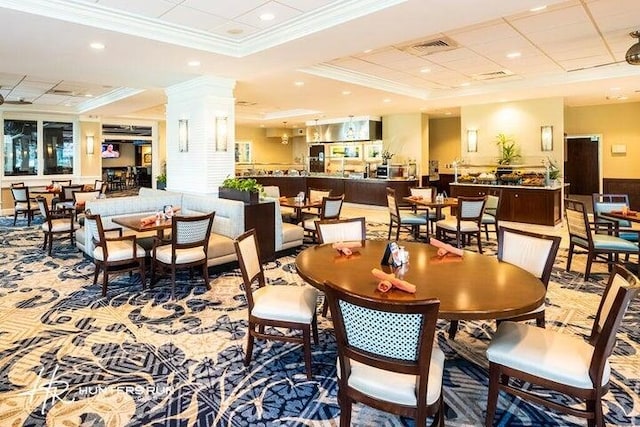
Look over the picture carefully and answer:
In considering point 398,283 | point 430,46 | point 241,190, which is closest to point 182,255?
point 241,190

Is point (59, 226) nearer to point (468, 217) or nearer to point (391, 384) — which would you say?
point (468, 217)

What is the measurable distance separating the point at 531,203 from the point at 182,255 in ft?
24.7

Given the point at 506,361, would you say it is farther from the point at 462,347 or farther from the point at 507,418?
the point at 462,347

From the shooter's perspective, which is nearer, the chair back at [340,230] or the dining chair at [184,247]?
the chair back at [340,230]

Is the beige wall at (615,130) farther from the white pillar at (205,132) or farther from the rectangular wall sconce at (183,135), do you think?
the rectangular wall sconce at (183,135)

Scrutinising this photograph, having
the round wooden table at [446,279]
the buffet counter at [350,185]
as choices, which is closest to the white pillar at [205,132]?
the round wooden table at [446,279]

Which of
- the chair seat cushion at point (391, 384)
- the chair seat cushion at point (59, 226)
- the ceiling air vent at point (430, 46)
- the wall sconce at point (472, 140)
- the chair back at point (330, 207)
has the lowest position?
the chair seat cushion at point (391, 384)

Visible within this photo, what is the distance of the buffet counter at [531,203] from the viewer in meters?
8.89

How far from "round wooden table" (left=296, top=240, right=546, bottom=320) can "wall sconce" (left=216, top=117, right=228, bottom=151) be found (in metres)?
4.49

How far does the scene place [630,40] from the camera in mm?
5953

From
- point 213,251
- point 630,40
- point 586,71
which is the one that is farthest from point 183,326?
point 586,71

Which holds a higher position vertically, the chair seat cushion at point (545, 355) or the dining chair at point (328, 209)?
the dining chair at point (328, 209)

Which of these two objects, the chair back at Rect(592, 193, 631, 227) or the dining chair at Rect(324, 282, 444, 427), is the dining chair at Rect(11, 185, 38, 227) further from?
the chair back at Rect(592, 193, 631, 227)

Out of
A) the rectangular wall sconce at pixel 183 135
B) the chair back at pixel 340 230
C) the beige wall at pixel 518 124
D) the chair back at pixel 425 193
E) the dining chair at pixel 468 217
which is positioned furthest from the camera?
the beige wall at pixel 518 124
